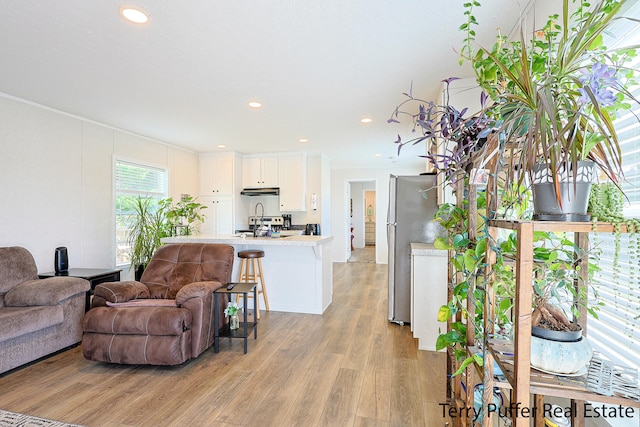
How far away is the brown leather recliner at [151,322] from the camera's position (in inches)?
95.3

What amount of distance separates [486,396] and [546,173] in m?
0.72

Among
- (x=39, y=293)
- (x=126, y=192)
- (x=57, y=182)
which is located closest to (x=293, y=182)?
(x=126, y=192)

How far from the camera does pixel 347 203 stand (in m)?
7.89

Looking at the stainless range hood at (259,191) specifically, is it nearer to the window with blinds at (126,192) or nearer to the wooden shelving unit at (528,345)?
the window with blinds at (126,192)

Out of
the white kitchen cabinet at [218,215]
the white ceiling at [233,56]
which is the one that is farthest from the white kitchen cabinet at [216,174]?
the white ceiling at [233,56]

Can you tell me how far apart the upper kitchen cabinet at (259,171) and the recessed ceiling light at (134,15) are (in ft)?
13.9

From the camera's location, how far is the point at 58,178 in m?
3.62

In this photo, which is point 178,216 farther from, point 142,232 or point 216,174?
point 216,174

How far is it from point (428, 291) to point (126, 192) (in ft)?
14.3

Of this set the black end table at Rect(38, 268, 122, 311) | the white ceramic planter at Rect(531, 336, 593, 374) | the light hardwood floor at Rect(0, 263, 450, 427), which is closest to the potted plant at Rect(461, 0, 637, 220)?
the white ceramic planter at Rect(531, 336, 593, 374)

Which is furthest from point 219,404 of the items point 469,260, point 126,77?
point 126,77

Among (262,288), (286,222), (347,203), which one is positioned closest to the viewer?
(262,288)

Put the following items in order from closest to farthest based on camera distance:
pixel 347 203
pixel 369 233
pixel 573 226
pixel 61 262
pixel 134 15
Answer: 1. pixel 573 226
2. pixel 134 15
3. pixel 61 262
4. pixel 347 203
5. pixel 369 233

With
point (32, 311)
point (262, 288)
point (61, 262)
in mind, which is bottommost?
point (262, 288)
